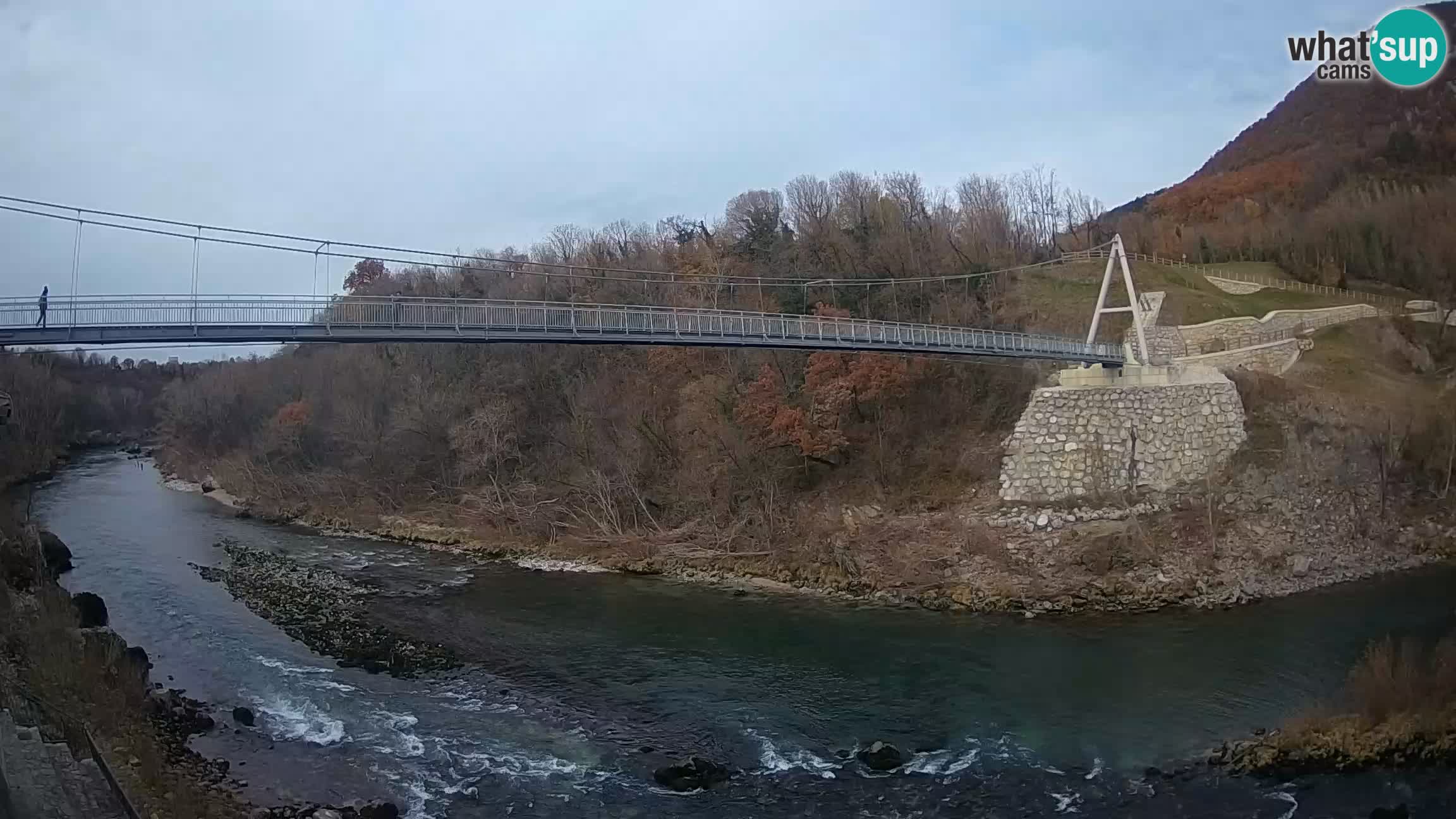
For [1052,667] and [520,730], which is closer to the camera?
[520,730]

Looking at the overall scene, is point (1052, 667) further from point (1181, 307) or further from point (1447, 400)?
point (1181, 307)

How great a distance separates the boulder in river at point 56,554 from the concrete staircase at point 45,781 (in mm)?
13635

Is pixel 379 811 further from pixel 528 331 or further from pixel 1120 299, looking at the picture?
pixel 1120 299

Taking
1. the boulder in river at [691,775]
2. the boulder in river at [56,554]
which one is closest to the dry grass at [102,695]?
the boulder in river at [691,775]

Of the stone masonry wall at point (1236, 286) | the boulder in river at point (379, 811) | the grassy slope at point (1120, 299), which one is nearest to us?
the boulder in river at point (379, 811)

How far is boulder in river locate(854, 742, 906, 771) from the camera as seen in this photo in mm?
11891

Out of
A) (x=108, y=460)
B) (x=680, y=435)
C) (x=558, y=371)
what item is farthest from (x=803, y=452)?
(x=108, y=460)

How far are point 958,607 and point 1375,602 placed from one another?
317 inches

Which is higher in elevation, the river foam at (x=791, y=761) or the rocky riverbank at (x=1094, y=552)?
the rocky riverbank at (x=1094, y=552)

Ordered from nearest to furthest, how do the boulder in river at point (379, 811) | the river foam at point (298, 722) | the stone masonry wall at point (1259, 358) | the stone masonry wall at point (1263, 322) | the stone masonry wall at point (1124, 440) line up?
the boulder in river at point (379, 811) < the river foam at point (298, 722) < the stone masonry wall at point (1124, 440) < the stone masonry wall at point (1259, 358) < the stone masonry wall at point (1263, 322)

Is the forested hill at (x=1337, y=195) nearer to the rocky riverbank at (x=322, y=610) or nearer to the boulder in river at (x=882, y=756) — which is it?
the boulder in river at (x=882, y=756)

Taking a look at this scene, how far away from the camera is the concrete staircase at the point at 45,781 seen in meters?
9.45

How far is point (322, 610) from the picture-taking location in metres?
20.8

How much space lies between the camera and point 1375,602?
17.5 meters
